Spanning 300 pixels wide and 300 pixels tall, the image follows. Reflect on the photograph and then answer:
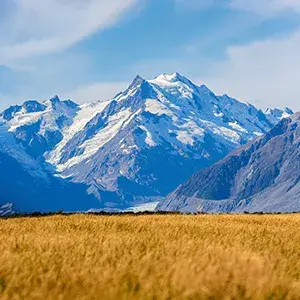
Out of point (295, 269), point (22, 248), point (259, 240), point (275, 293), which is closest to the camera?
point (275, 293)

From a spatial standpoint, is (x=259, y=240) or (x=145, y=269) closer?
(x=145, y=269)

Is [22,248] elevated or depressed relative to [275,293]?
elevated

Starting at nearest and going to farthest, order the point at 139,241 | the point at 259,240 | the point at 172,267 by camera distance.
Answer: the point at 172,267 < the point at 139,241 < the point at 259,240

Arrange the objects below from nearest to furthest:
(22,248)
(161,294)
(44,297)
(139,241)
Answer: (44,297) < (161,294) < (22,248) < (139,241)

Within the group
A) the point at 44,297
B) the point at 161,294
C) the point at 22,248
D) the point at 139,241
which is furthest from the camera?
the point at 139,241

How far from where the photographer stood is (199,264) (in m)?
A: 10.4

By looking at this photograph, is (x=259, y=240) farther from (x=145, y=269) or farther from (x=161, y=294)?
(x=161, y=294)

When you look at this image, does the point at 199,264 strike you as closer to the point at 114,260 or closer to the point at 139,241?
the point at 114,260

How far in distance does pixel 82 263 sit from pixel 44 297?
292cm

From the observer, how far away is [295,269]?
12.6 meters

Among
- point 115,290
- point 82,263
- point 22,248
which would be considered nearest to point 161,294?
point 115,290

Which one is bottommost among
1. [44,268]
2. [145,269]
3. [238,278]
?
[238,278]

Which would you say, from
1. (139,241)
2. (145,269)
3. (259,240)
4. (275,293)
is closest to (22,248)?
(139,241)

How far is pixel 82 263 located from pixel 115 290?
2702 mm
